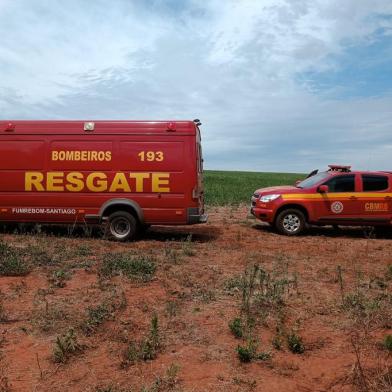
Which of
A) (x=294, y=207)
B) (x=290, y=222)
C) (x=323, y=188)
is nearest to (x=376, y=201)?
(x=323, y=188)

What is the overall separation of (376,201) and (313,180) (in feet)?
5.68

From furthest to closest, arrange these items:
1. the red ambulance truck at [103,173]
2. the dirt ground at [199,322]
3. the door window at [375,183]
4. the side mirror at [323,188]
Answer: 1. the door window at [375,183]
2. the side mirror at [323,188]
3. the red ambulance truck at [103,173]
4. the dirt ground at [199,322]

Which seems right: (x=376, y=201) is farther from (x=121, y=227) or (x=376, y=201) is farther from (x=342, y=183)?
(x=121, y=227)

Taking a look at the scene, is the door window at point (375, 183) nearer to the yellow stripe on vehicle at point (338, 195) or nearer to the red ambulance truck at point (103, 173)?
the yellow stripe on vehicle at point (338, 195)

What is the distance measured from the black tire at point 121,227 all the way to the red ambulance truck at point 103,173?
2 centimetres

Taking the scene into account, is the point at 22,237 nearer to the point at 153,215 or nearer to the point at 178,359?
the point at 153,215

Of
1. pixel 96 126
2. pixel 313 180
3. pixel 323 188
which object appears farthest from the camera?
pixel 313 180

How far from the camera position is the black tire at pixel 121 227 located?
10.9m

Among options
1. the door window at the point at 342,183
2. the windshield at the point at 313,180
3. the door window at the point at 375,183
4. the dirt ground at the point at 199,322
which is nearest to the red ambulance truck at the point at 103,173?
the dirt ground at the point at 199,322

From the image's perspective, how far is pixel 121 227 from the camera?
11.1 meters

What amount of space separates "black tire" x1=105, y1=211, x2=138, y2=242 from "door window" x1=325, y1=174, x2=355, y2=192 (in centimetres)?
527

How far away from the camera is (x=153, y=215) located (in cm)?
1084

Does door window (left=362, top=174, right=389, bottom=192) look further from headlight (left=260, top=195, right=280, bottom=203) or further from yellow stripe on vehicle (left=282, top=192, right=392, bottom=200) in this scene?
headlight (left=260, top=195, right=280, bottom=203)

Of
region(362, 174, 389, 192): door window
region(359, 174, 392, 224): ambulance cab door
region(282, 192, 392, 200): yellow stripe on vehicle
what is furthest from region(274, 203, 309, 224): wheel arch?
region(362, 174, 389, 192): door window
